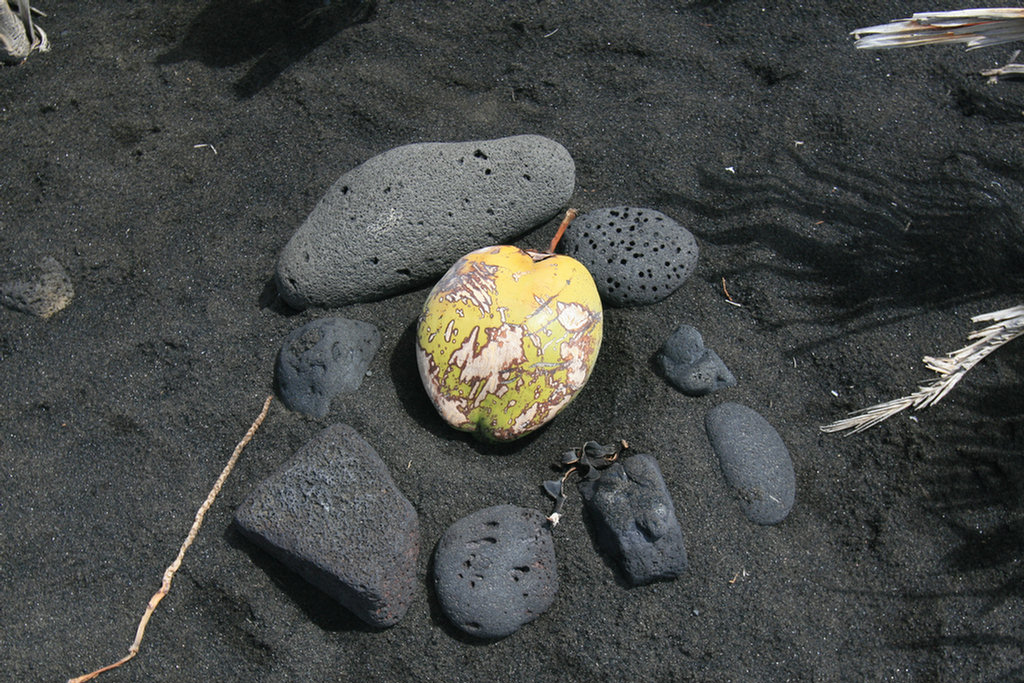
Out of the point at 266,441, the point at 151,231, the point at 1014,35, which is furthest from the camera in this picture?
the point at 151,231

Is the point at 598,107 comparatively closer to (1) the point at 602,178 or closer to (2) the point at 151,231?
(1) the point at 602,178

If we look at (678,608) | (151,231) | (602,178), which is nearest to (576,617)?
(678,608)

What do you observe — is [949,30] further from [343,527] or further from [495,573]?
[343,527]

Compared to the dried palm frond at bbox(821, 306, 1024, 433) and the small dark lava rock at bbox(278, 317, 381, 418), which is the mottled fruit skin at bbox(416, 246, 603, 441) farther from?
the dried palm frond at bbox(821, 306, 1024, 433)

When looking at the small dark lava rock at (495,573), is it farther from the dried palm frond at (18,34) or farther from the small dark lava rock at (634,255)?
the dried palm frond at (18,34)

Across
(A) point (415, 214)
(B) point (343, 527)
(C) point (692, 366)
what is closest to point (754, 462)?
(C) point (692, 366)

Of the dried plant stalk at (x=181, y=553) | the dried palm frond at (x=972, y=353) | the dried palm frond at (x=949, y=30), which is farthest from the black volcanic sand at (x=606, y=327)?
the dried palm frond at (x=949, y=30)

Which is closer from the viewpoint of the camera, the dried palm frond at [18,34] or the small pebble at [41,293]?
the small pebble at [41,293]
